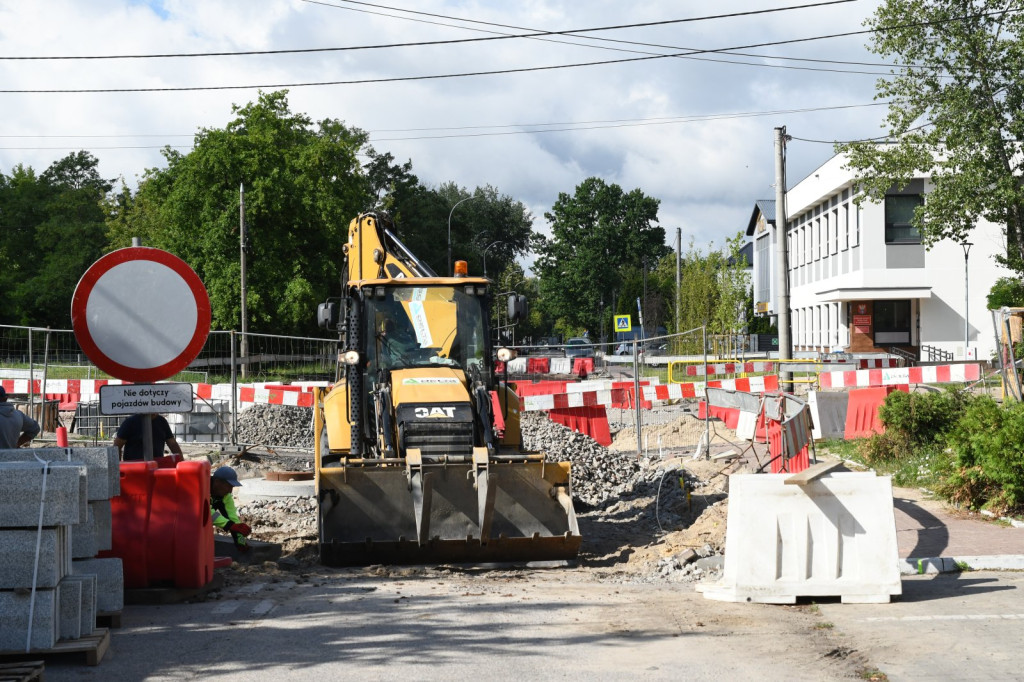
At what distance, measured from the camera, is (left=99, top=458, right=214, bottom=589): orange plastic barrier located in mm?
8078

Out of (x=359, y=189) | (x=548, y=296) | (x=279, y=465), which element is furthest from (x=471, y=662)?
(x=548, y=296)

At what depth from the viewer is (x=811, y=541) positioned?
8211mm

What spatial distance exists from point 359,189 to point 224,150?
762 cm

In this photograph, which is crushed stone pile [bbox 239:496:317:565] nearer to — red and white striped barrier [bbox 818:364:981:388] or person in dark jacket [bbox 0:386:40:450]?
person in dark jacket [bbox 0:386:40:450]

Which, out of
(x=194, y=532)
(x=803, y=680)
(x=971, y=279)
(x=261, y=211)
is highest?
(x=261, y=211)

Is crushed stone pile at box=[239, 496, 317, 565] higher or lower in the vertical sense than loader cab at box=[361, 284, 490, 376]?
lower

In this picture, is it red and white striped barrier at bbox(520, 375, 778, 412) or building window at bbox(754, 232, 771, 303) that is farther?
building window at bbox(754, 232, 771, 303)

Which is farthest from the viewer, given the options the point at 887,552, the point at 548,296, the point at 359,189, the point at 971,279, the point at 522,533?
the point at 548,296

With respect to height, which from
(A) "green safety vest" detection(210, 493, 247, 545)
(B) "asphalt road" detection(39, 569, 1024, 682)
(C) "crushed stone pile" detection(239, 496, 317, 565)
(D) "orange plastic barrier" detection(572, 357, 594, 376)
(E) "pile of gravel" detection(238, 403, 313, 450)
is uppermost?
(D) "orange plastic barrier" detection(572, 357, 594, 376)

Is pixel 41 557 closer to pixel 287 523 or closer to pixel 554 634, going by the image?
pixel 554 634

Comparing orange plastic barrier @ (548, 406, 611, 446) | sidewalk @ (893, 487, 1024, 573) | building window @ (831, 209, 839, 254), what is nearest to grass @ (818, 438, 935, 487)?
sidewalk @ (893, 487, 1024, 573)

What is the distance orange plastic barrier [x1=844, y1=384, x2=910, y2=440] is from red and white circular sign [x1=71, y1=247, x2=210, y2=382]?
1477cm

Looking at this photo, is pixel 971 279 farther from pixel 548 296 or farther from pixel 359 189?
pixel 548 296

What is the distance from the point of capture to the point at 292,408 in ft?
78.8
